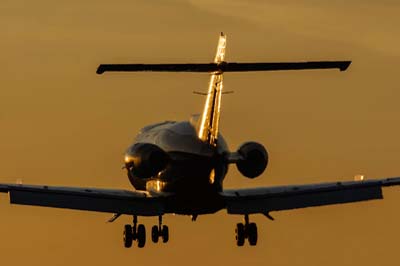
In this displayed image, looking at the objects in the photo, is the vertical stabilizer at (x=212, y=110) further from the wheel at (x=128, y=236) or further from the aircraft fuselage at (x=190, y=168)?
the wheel at (x=128, y=236)

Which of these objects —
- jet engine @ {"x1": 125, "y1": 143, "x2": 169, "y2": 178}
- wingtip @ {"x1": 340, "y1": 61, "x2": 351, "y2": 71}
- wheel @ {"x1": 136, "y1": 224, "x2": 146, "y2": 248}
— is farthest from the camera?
wheel @ {"x1": 136, "y1": 224, "x2": 146, "y2": 248}

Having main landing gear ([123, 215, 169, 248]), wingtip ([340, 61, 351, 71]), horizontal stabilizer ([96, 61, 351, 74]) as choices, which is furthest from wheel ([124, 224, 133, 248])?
wingtip ([340, 61, 351, 71])

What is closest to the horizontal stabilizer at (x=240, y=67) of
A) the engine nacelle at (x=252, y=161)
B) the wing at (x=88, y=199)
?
the engine nacelle at (x=252, y=161)

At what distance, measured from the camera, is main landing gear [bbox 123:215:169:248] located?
15312cm

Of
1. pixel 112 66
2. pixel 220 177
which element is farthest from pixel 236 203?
pixel 112 66

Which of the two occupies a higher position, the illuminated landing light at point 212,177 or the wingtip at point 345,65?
the wingtip at point 345,65

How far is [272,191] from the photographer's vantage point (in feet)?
507

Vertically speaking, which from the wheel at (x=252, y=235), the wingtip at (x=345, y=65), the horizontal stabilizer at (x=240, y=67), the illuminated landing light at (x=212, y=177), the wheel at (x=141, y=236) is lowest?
the wheel at (x=252, y=235)

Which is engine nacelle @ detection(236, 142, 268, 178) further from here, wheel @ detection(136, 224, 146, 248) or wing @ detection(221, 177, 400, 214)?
wheel @ detection(136, 224, 146, 248)

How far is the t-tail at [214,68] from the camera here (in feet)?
464

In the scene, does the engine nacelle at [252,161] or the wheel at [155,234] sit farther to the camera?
the wheel at [155,234]

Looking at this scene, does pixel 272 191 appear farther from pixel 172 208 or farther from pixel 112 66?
pixel 112 66

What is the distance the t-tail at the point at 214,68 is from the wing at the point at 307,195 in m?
6.39

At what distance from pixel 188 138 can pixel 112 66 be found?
8812 millimetres
